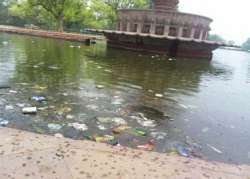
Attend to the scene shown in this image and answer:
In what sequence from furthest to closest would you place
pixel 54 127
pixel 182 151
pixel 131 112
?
pixel 131 112 < pixel 54 127 < pixel 182 151

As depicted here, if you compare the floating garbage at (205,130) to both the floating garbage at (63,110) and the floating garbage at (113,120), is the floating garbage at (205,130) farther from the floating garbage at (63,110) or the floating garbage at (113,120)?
the floating garbage at (63,110)

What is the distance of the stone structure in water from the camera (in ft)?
66.7

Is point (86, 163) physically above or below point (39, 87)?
above

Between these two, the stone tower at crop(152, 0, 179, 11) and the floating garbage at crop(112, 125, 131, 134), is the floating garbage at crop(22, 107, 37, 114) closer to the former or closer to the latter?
the floating garbage at crop(112, 125, 131, 134)

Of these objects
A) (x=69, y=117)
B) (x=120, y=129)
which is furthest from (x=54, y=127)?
(x=120, y=129)

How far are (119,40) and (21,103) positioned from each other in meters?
17.7

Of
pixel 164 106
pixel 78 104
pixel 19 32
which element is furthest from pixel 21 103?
pixel 19 32

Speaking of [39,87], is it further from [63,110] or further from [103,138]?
[103,138]

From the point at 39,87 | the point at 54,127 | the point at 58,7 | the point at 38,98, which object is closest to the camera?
the point at 54,127

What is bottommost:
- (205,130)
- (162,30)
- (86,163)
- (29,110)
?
(205,130)

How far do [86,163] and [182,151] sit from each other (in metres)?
1.44

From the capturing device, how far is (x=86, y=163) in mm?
2932

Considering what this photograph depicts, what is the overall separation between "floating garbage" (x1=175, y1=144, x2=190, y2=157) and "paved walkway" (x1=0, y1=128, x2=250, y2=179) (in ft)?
1.42

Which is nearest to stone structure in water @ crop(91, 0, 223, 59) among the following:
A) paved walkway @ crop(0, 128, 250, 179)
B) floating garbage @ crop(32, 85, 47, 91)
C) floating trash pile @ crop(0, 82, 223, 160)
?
floating garbage @ crop(32, 85, 47, 91)
